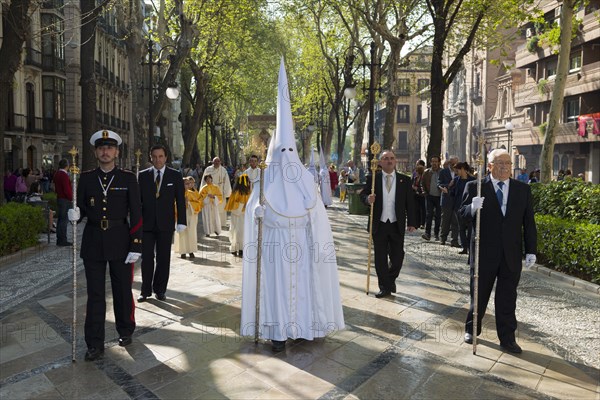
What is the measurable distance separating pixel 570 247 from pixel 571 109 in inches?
1133

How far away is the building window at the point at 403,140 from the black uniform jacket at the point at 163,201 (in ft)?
252

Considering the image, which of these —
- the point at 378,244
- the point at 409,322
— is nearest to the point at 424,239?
the point at 378,244

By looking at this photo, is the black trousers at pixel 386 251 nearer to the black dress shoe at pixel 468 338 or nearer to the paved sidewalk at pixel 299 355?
the paved sidewalk at pixel 299 355

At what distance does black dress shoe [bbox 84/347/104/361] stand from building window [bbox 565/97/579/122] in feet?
112

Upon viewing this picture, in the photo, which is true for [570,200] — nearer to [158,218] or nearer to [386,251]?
[386,251]

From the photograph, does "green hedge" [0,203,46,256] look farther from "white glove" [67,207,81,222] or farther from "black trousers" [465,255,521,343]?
"black trousers" [465,255,521,343]

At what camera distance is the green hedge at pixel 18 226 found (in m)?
10.0

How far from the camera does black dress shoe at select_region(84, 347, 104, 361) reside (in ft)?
16.6

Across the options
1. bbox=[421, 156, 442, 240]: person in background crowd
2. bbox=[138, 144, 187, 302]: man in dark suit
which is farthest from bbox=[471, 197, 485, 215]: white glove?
bbox=[421, 156, 442, 240]: person in background crowd

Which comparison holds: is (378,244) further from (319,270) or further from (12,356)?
(12,356)

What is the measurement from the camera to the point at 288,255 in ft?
17.5

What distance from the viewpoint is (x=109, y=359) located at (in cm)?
509

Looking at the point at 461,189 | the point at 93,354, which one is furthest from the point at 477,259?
the point at 461,189

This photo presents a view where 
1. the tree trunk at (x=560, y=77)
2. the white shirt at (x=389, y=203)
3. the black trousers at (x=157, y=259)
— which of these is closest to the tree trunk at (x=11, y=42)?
the black trousers at (x=157, y=259)
